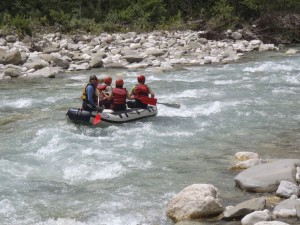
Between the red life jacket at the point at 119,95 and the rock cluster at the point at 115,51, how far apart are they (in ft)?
20.2

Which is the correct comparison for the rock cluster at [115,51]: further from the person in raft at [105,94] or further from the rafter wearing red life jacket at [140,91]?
the rafter wearing red life jacket at [140,91]

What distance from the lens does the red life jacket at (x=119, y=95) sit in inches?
352

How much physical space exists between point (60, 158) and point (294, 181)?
333 centimetres

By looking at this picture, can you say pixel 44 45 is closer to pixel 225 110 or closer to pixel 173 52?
pixel 173 52

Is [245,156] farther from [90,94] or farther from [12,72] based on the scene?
[12,72]

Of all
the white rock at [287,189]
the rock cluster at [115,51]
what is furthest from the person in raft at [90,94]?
the rock cluster at [115,51]

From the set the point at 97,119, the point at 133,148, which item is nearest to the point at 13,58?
the point at 97,119

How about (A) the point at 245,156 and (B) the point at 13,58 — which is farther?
(B) the point at 13,58

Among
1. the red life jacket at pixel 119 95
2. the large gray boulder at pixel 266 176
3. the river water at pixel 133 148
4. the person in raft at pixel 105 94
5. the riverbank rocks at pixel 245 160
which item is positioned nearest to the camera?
the river water at pixel 133 148

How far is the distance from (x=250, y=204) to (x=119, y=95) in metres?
4.59

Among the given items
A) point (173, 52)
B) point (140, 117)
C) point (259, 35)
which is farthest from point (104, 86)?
point (259, 35)

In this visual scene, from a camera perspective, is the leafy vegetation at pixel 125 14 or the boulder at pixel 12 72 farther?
the leafy vegetation at pixel 125 14

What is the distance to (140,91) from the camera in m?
9.29

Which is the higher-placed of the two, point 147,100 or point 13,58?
point 13,58
